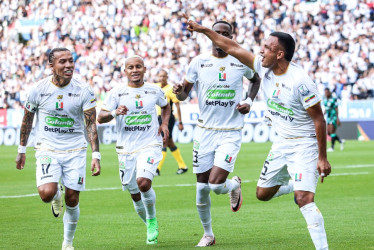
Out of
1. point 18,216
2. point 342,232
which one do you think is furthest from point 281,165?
point 18,216

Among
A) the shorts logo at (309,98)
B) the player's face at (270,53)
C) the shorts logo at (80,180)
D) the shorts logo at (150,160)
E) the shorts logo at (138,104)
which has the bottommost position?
the shorts logo at (80,180)

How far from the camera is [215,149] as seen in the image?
10.3 meters

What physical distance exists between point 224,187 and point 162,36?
1288 inches

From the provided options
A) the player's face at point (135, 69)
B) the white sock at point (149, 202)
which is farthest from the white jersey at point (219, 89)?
the white sock at point (149, 202)

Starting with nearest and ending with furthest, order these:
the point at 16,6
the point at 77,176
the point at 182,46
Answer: the point at 77,176 → the point at 182,46 → the point at 16,6

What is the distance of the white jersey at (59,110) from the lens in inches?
377

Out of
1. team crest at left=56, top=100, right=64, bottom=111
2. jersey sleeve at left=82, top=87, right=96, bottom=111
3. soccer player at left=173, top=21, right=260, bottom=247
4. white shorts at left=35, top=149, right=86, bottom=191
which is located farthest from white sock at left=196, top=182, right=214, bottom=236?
team crest at left=56, top=100, right=64, bottom=111

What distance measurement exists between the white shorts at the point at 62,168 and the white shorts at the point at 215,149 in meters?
1.63

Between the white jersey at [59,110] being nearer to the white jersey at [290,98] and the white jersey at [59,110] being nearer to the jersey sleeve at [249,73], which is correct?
the jersey sleeve at [249,73]

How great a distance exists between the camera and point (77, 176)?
9445 millimetres

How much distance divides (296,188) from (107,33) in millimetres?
36979

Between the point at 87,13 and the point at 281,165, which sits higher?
the point at 87,13

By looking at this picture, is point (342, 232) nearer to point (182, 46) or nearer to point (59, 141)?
point (59, 141)

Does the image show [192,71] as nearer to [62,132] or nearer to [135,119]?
[135,119]
